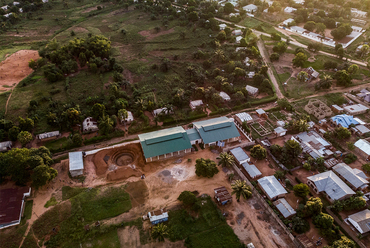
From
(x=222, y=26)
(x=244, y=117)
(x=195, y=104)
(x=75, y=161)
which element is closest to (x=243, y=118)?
(x=244, y=117)

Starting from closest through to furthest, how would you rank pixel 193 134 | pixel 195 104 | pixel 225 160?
1. pixel 225 160
2. pixel 193 134
3. pixel 195 104

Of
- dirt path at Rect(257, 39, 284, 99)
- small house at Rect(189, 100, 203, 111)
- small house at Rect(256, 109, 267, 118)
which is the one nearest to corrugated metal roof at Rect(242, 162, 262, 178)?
small house at Rect(256, 109, 267, 118)

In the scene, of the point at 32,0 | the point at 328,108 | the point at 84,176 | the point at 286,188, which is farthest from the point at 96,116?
the point at 32,0

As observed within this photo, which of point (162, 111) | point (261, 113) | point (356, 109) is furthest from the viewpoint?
point (356, 109)

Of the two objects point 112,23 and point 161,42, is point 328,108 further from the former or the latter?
point 112,23

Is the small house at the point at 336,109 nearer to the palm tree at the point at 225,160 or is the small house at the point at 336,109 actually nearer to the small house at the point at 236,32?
the palm tree at the point at 225,160

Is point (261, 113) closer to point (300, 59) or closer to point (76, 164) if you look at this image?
point (300, 59)

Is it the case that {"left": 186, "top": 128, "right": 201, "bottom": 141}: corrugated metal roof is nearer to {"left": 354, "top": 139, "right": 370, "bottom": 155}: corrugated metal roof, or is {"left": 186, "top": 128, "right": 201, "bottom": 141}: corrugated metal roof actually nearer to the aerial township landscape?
the aerial township landscape
